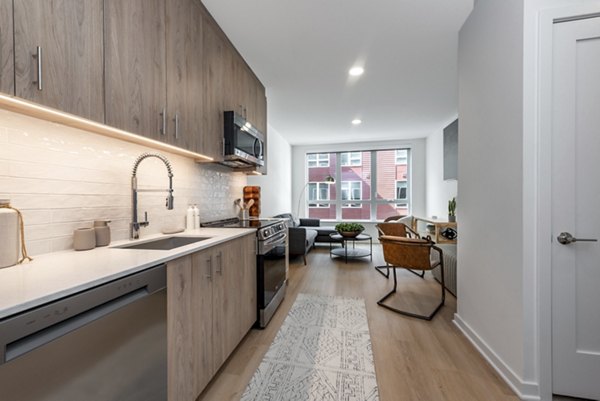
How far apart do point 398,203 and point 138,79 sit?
20.8ft

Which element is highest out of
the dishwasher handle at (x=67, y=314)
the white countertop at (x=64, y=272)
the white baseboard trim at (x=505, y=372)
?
the white countertop at (x=64, y=272)

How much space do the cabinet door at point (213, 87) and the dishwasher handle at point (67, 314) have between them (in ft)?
4.02

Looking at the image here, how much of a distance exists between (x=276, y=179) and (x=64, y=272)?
469 cm

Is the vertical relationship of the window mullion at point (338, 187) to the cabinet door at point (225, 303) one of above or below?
above

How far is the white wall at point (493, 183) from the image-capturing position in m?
1.48

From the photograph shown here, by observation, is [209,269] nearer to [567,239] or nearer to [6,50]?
[6,50]

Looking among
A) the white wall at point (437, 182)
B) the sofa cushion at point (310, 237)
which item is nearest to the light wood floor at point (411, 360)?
the sofa cushion at point (310, 237)

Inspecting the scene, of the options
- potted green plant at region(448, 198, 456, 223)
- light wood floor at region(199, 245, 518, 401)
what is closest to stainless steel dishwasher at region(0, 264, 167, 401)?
light wood floor at region(199, 245, 518, 401)

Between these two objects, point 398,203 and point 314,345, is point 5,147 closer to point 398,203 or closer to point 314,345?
point 314,345

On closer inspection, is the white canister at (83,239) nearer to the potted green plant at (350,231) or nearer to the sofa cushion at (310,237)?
the sofa cushion at (310,237)

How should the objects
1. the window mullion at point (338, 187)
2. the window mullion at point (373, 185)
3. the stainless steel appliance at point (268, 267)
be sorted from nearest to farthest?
the stainless steel appliance at point (268, 267)
the window mullion at point (373, 185)
the window mullion at point (338, 187)

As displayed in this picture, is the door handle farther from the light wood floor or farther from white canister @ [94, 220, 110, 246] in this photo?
white canister @ [94, 220, 110, 246]

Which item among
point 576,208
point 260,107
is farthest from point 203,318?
point 260,107

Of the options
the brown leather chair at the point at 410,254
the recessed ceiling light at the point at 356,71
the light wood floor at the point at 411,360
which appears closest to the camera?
the light wood floor at the point at 411,360
